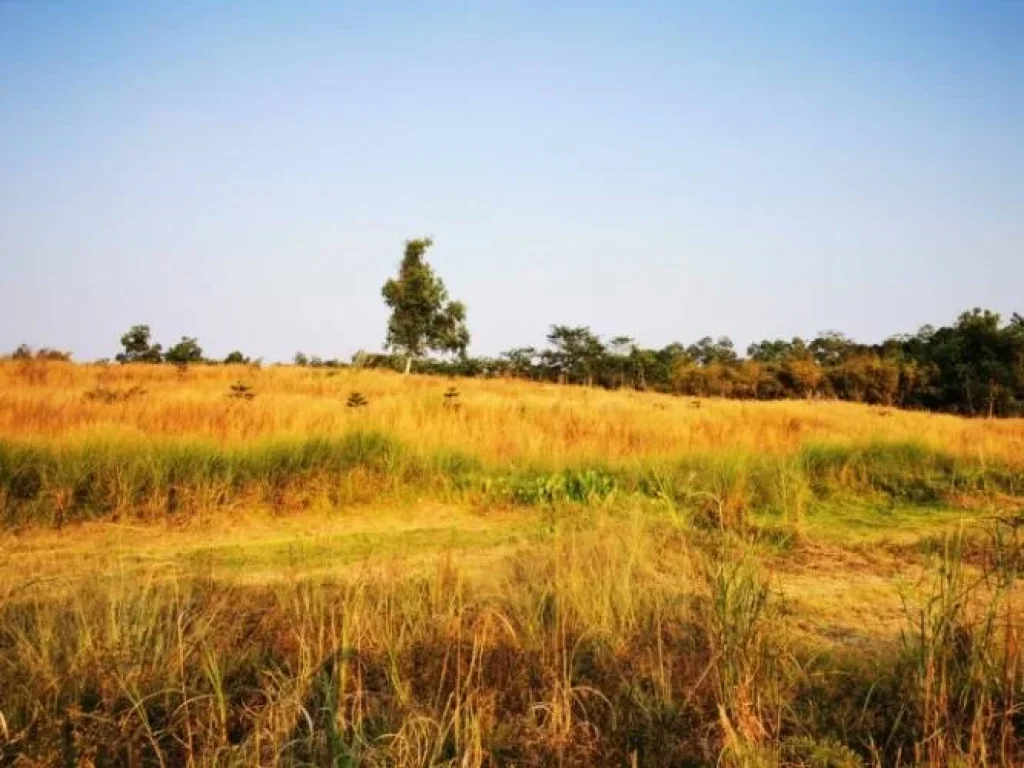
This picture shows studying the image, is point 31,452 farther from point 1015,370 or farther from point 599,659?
point 1015,370

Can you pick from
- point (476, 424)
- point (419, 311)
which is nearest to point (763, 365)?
point (419, 311)

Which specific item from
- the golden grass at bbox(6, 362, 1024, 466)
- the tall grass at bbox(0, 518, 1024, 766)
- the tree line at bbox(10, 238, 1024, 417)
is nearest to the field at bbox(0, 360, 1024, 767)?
the tall grass at bbox(0, 518, 1024, 766)

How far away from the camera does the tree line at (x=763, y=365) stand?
1364 inches

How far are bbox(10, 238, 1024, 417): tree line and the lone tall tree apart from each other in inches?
2.2

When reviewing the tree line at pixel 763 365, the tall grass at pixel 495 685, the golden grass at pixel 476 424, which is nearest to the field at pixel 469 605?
the tall grass at pixel 495 685

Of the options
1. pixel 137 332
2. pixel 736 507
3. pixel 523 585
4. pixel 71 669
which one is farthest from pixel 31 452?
pixel 137 332

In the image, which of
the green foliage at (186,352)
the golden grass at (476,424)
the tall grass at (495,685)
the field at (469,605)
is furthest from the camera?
the green foliage at (186,352)

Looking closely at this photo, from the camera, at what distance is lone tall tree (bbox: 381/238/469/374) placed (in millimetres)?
34375

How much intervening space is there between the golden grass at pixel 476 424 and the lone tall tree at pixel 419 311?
1831 cm

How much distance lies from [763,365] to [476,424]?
37.4 m

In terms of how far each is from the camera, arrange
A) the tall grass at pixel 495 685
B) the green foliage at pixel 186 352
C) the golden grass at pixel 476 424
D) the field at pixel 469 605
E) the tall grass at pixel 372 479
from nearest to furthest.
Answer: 1. the tall grass at pixel 495 685
2. the field at pixel 469 605
3. the tall grass at pixel 372 479
4. the golden grass at pixel 476 424
5. the green foliage at pixel 186 352

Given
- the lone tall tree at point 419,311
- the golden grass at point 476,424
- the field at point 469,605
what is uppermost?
the lone tall tree at point 419,311

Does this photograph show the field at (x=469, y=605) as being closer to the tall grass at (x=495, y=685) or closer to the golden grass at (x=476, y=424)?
the tall grass at (x=495, y=685)

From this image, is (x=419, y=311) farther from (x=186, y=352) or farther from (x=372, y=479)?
(x=372, y=479)
